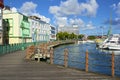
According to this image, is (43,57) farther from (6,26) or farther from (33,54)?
(6,26)

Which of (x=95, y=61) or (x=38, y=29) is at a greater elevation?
(x=38, y=29)

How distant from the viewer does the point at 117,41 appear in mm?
87750

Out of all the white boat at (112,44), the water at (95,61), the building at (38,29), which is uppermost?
the building at (38,29)

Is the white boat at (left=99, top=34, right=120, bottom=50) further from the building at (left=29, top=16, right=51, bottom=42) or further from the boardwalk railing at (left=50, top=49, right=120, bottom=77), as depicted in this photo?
the boardwalk railing at (left=50, top=49, right=120, bottom=77)

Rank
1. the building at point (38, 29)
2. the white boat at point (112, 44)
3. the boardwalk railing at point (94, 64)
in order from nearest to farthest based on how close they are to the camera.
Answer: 1. the boardwalk railing at point (94, 64)
2. the white boat at point (112, 44)
3. the building at point (38, 29)

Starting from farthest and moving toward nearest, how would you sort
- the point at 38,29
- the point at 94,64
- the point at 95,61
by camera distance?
the point at 38,29
the point at 95,61
the point at 94,64

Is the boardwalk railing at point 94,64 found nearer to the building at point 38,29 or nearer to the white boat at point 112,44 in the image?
the white boat at point 112,44

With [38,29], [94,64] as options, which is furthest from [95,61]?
[38,29]

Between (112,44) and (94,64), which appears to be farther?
(112,44)

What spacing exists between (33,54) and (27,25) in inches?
2608

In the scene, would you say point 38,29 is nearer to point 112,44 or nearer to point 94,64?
point 112,44

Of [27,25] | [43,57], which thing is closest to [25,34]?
[27,25]

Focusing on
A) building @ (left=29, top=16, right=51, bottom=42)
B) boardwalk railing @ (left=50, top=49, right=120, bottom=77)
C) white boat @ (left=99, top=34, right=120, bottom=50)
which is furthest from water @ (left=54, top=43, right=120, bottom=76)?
building @ (left=29, top=16, right=51, bottom=42)

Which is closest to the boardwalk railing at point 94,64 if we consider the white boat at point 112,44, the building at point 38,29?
the white boat at point 112,44
